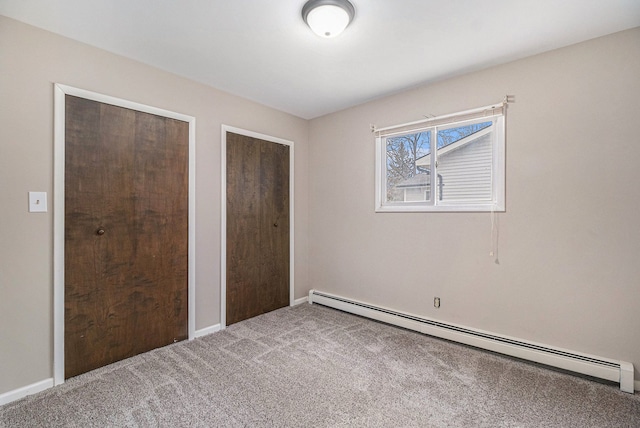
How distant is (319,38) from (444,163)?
1.60m

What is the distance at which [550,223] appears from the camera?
2.28 meters

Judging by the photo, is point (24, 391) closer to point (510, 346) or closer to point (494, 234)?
point (510, 346)

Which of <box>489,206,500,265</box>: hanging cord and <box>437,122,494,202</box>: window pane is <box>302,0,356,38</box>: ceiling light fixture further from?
<box>489,206,500,265</box>: hanging cord

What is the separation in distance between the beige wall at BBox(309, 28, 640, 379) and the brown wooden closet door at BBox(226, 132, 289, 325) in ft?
4.25

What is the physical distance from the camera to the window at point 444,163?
2547 mm

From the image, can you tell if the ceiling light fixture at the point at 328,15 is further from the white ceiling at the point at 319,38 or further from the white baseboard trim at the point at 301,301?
the white baseboard trim at the point at 301,301

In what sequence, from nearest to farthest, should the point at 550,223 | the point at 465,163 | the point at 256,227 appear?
the point at 550,223 → the point at 465,163 → the point at 256,227

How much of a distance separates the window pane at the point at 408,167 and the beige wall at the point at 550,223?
21cm

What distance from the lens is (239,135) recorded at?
10.4 ft

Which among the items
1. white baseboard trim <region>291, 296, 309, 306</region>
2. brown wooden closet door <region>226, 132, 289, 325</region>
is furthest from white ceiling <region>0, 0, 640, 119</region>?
white baseboard trim <region>291, 296, 309, 306</region>

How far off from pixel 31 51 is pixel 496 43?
10.5 ft

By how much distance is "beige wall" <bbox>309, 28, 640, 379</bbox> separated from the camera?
2.03m

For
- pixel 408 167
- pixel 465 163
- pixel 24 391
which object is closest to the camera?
pixel 24 391

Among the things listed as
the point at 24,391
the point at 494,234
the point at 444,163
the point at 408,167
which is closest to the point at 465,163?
the point at 444,163
